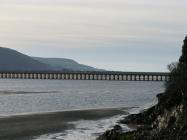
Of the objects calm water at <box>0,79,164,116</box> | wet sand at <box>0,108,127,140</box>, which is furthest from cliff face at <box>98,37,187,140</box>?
calm water at <box>0,79,164,116</box>

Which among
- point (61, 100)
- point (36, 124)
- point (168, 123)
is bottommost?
point (61, 100)

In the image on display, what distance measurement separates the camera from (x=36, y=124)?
141 ft

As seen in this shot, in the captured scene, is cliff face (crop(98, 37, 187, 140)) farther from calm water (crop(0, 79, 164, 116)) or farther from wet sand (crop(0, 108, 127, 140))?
calm water (crop(0, 79, 164, 116))

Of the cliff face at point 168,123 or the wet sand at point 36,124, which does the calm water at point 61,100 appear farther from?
the cliff face at point 168,123

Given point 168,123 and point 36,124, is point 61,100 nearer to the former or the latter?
point 36,124

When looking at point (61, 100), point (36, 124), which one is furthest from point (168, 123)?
point (61, 100)

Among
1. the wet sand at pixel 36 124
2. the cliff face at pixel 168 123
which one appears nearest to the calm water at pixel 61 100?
the wet sand at pixel 36 124

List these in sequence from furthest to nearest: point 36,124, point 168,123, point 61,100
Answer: point 61,100 < point 36,124 < point 168,123

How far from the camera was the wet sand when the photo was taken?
3647 cm

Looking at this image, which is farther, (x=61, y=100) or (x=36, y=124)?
(x=61, y=100)

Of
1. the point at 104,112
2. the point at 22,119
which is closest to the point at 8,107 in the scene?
the point at 104,112

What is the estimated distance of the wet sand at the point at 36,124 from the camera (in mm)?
36469

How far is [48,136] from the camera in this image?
35375mm

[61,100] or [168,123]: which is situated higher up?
[168,123]
